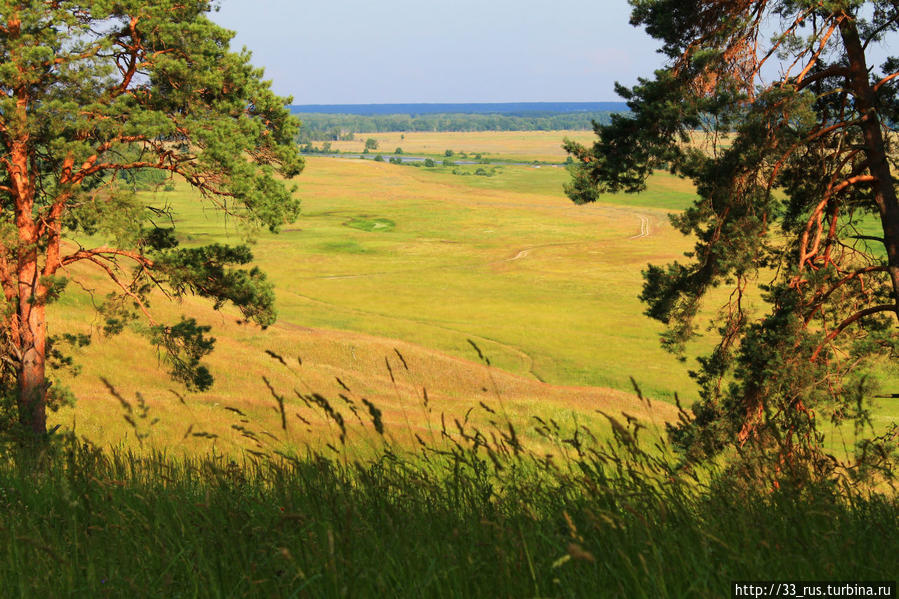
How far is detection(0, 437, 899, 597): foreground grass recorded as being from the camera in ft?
8.38

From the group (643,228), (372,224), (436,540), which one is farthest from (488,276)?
(436,540)

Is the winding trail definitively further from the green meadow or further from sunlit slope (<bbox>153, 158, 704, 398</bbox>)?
the green meadow

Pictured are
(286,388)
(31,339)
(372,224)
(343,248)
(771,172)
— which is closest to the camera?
(771,172)

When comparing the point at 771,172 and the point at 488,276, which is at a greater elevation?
the point at 771,172

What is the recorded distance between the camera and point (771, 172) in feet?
47.1

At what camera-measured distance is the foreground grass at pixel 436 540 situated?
2553 millimetres

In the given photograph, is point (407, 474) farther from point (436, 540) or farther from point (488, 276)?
point (488, 276)

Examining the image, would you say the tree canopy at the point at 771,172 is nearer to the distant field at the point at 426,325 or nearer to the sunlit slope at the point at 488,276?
the distant field at the point at 426,325

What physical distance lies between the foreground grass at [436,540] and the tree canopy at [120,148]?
13407 mm

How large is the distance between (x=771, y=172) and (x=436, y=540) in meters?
13.4

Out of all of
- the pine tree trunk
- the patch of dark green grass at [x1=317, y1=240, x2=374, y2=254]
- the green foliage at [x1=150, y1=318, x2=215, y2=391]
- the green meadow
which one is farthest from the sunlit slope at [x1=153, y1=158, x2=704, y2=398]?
the pine tree trunk

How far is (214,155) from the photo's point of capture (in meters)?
16.2

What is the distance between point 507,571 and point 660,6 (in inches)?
588

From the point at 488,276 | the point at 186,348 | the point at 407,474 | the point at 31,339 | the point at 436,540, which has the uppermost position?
the point at 436,540
